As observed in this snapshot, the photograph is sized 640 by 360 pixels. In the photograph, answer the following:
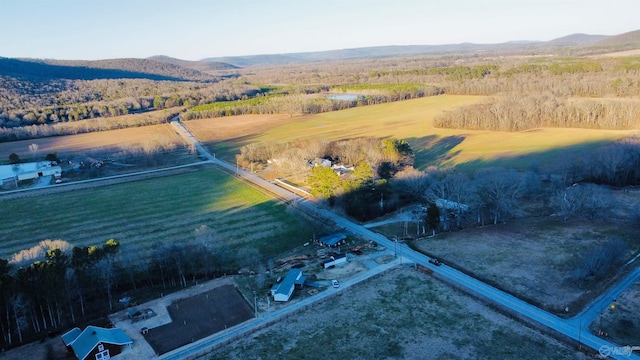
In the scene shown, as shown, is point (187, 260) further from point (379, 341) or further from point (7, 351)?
point (379, 341)

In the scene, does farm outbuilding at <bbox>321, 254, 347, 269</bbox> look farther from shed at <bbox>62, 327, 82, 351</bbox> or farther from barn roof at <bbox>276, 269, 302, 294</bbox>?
shed at <bbox>62, 327, 82, 351</bbox>

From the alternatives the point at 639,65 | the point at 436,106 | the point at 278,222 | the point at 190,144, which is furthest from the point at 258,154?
the point at 639,65

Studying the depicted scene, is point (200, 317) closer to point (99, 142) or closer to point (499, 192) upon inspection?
point (499, 192)

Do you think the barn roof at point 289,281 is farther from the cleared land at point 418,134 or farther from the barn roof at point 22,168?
the barn roof at point 22,168

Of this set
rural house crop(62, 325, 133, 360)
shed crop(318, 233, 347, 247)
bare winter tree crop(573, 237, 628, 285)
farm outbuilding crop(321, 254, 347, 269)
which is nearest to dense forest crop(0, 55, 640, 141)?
bare winter tree crop(573, 237, 628, 285)

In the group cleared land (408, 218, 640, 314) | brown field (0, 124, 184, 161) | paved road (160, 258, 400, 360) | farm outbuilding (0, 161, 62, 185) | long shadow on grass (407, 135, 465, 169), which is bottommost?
cleared land (408, 218, 640, 314)

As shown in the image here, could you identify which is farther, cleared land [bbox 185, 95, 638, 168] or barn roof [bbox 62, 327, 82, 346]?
cleared land [bbox 185, 95, 638, 168]
